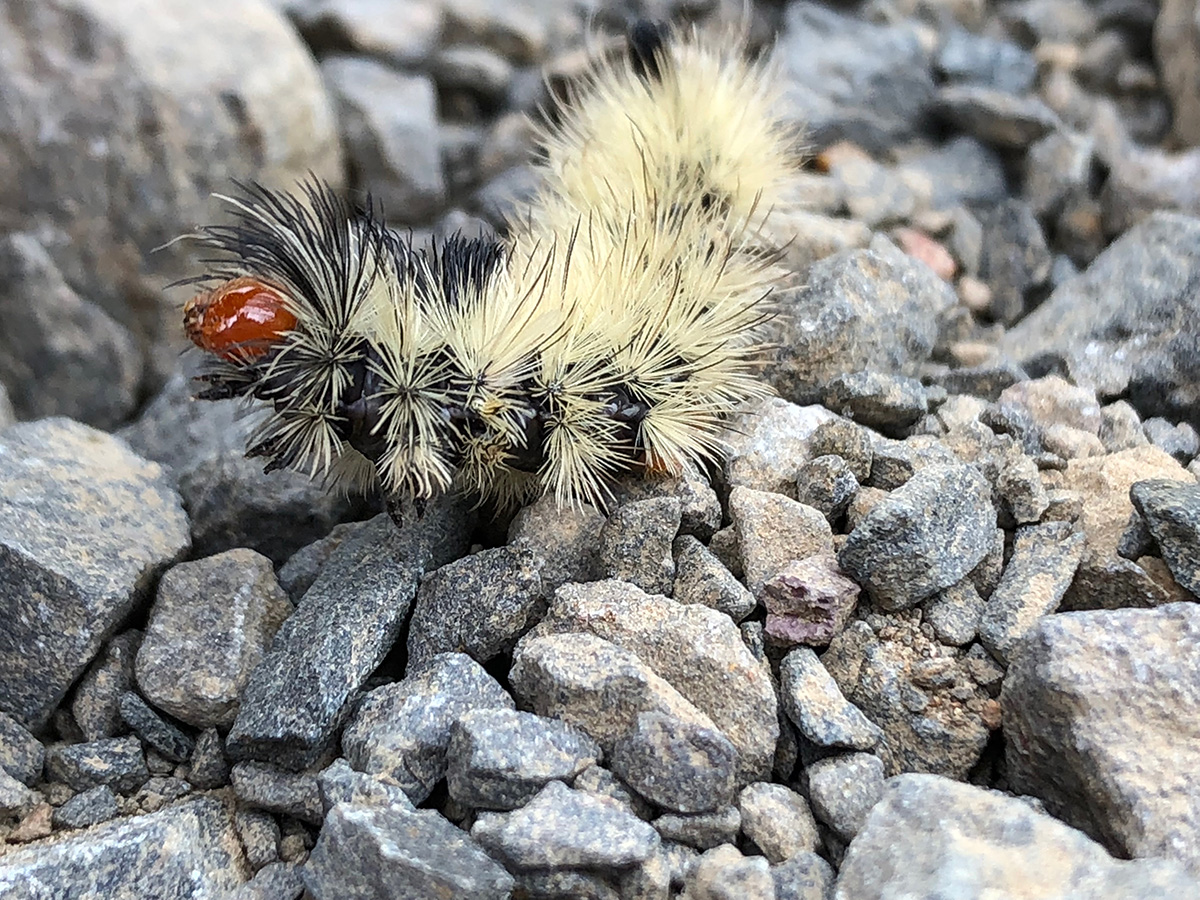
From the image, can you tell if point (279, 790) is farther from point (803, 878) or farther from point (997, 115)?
point (997, 115)

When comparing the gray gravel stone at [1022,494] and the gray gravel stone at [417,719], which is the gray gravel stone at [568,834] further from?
the gray gravel stone at [1022,494]

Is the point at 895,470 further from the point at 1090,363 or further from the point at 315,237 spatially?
the point at 315,237

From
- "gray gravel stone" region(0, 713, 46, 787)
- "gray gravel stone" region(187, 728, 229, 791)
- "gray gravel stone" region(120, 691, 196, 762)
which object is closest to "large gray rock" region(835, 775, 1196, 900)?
"gray gravel stone" region(187, 728, 229, 791)

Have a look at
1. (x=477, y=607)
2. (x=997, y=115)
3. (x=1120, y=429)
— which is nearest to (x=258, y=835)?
(x=477, y=607)

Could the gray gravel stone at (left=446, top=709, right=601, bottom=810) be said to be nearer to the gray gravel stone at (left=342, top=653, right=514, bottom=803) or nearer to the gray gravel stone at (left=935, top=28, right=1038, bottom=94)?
the gray gravel stone at (left=342, top=653, right=514, bottom=803)

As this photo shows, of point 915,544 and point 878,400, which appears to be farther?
point 878,400

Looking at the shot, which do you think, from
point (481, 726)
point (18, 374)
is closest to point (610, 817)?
point (481, 726)

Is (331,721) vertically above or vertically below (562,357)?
below
